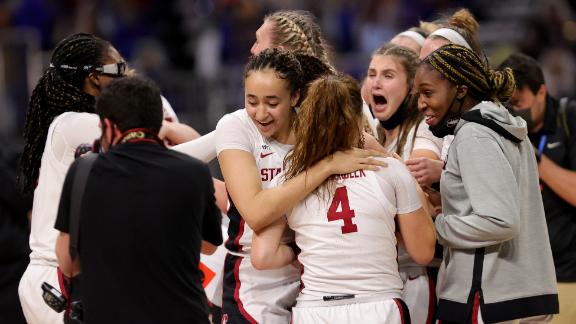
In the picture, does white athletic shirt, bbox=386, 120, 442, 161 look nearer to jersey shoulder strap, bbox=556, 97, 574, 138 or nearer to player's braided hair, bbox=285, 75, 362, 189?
player's braided hair, bbox=285, 75, 362, 189

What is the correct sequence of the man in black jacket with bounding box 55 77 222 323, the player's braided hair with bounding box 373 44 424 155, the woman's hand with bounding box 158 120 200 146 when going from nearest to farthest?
the man in black jacket with bounding box 55 77 222 323, the player's braided hair with bounding box 373 44 424 155, the woman's hand with bounding box 158 120 200 146

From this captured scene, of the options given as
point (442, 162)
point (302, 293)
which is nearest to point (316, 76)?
point (442, 162)

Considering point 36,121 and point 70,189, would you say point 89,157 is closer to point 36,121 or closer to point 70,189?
point 70,189

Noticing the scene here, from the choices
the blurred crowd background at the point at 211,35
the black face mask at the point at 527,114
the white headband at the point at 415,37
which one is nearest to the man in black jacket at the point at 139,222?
the white headband at the point at 415,37

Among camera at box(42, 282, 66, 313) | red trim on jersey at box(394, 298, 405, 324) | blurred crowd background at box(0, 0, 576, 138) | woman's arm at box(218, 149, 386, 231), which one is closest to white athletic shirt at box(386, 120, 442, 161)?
woman's arm at box(218, 149, 386, 231)

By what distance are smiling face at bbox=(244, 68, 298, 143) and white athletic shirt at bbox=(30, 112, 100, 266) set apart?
797 millimetres

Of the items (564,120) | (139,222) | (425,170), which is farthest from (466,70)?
(564,120)

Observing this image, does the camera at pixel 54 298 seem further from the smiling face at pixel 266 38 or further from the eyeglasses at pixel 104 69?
the smiling face at pixel 266 38

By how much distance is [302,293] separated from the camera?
391 cm

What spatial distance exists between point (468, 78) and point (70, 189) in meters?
1.72

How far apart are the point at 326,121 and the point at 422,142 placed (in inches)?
37.2

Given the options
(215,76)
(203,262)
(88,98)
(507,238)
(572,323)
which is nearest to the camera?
(507,238)

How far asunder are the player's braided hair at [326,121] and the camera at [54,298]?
1.10 m

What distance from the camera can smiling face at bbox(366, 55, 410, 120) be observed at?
4.73 meters
